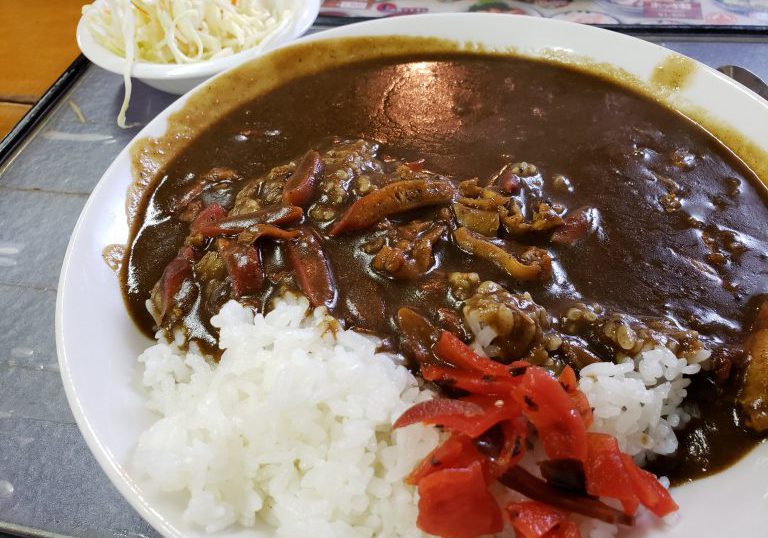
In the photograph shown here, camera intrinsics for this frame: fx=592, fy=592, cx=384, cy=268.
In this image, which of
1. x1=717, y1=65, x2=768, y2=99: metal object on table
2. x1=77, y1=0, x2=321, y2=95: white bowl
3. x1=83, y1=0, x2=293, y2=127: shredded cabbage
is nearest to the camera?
x1=717, y1=65, x2=768, y2=99: metal object on table

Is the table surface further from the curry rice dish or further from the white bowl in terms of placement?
the curry rice dish

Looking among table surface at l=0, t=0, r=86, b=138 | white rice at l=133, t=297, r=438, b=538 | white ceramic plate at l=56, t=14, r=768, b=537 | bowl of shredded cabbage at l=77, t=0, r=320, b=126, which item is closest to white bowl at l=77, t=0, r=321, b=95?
bowl of shredded cabbage at l=77, t=0, r=320, b=126

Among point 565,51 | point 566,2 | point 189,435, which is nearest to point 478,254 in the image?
point 189,435

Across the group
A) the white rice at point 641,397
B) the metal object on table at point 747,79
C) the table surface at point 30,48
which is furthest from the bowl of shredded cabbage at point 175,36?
the white rice at point 641,397

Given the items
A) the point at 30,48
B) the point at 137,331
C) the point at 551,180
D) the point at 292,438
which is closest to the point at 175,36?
the point at 30,48

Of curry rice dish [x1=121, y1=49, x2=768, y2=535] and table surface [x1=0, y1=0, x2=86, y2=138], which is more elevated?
curry rice dish [x1=121, y1=49, x2=768, y2=535]

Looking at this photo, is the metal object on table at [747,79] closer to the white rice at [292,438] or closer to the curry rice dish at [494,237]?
the curry rice dish at [494,237]

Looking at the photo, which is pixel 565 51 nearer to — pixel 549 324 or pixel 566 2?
pixel 566 2
